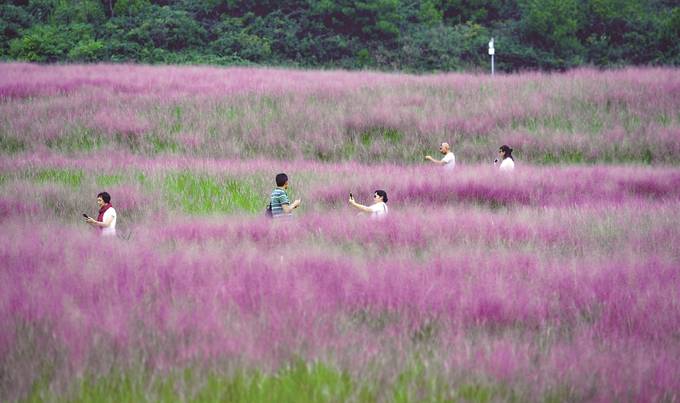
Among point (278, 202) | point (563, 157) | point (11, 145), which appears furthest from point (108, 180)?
point (563, 157)

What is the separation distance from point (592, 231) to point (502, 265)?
7.75 ft

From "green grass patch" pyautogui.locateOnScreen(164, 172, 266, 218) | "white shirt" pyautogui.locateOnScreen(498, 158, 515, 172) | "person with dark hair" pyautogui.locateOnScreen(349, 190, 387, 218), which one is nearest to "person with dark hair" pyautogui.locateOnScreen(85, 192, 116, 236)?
"green grass patch" pyautogui.locateOnScreen(164, 172, 266, 218)

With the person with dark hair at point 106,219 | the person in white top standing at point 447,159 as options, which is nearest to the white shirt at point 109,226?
the person with dark hair at point 106,219

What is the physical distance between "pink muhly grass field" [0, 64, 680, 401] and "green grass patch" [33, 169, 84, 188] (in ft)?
0.34

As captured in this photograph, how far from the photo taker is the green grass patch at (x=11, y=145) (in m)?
15.4

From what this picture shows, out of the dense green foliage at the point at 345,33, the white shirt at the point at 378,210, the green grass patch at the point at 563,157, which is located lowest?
the green grass patch at the point at 563,157

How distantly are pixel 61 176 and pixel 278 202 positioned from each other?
5.59 metres

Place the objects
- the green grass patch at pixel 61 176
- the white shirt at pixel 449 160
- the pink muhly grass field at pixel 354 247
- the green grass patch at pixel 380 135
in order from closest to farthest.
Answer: the pink muhly grass field at pixel 354 247
the green grass patch at pixel 61 176
the white shirt at pixel 449 160
the green grass patch at pixel 380 135

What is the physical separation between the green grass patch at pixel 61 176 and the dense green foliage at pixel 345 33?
22132 mm

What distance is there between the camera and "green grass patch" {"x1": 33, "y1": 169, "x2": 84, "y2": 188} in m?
11.6

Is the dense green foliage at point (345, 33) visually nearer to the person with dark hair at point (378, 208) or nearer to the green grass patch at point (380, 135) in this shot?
the green grass patch at point (380, 135)

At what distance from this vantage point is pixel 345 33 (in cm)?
3762

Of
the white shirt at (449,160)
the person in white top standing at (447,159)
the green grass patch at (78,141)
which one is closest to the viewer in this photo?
the person in white top standing at (447,159)

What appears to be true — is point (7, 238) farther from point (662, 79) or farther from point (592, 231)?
point (662, 79)
